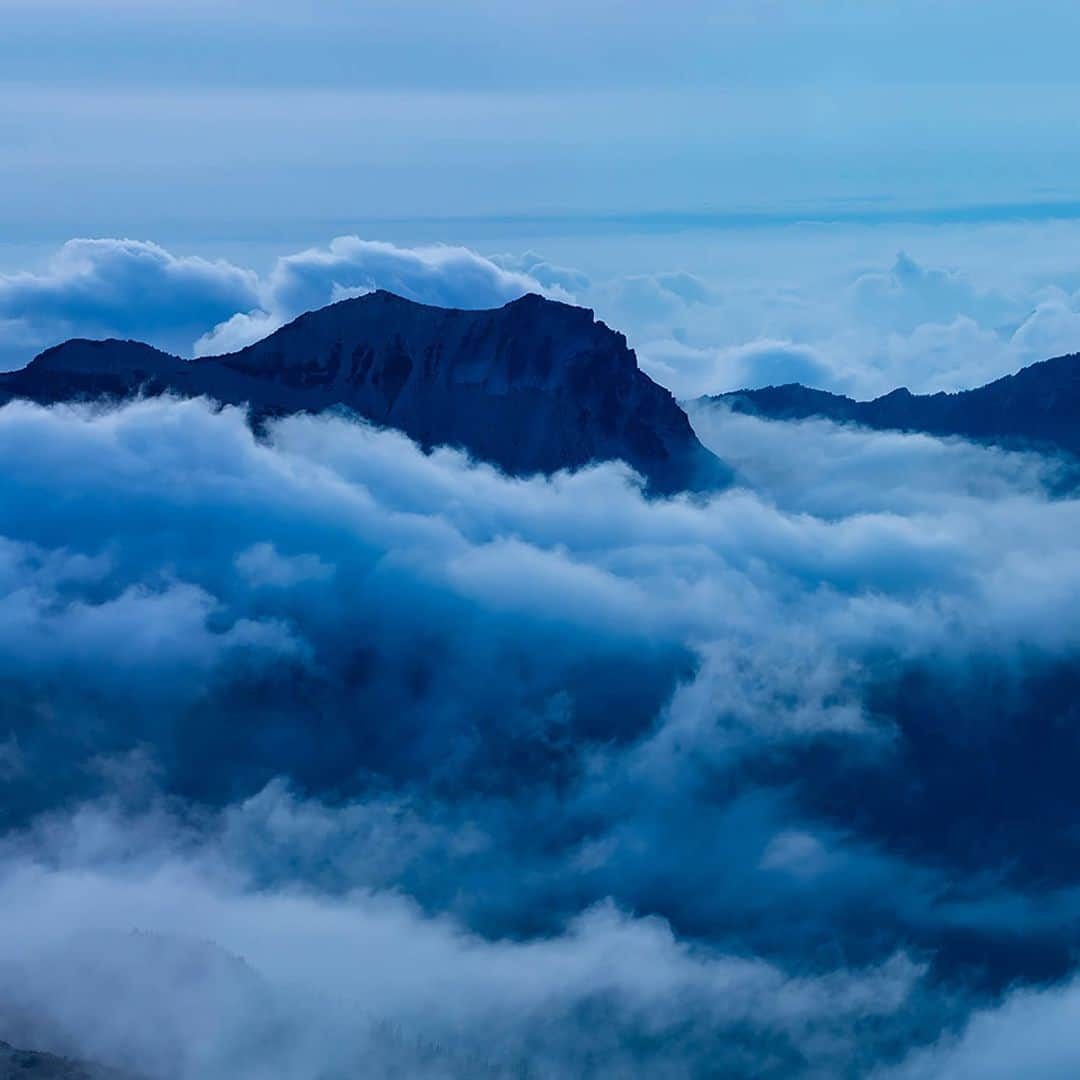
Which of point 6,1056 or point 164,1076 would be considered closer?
point 6,1056

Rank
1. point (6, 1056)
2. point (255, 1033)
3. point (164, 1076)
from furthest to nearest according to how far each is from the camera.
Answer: point (255, 1033) → point (164, 1076) → point (6, 1056)

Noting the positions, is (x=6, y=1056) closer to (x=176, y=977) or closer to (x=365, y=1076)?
(x=176, y=977)

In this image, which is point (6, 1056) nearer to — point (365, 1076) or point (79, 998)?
point (79, 998)

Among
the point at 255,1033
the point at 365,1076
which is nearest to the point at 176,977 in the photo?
the point at 255,1033

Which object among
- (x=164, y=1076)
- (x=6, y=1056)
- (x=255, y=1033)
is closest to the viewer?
(x=6, y=1056)

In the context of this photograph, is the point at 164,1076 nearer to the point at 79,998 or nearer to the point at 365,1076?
the point at 79,998

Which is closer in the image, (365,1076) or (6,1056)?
(6,1056)
